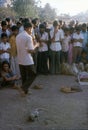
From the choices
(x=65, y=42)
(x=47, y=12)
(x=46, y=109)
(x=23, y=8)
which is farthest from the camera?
(x=47, y=12)

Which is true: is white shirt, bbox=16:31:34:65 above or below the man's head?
below

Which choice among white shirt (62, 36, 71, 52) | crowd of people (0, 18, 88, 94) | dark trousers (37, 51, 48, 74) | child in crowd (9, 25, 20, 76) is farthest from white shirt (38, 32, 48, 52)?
child in crowd (9, 25, 20, 76)

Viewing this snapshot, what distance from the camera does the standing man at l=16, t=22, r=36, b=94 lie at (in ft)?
27.0

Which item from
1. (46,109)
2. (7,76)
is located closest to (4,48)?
(7,76)

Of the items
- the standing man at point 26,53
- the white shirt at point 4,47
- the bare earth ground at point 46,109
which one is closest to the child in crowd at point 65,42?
the bare earth ground at point 46,109

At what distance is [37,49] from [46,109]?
13.3ft

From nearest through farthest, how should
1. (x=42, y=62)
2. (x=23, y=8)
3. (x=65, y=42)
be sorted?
(x=42, y=62), (x=65, y=42), (x=23, y=8)

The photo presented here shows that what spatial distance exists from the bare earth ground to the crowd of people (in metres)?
0.49

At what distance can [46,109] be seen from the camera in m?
7.56

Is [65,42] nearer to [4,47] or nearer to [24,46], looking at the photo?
[4,47]

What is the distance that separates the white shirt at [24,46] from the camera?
8203 mm

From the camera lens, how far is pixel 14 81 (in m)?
9.85

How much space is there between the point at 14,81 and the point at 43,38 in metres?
2.07

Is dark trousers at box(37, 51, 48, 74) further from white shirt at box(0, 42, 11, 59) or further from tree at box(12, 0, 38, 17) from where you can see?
tree at box(12, 0, 38, 17)
